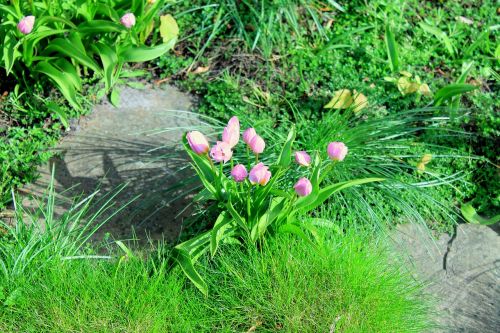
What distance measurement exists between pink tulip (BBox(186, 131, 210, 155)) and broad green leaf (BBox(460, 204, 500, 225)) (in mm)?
1550


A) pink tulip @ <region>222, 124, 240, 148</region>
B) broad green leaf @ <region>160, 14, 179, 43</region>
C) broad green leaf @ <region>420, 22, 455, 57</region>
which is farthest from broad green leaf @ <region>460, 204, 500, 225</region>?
broad green leaf @ <region>160, 14, 179, 43</region>

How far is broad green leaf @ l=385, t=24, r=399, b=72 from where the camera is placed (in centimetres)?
398

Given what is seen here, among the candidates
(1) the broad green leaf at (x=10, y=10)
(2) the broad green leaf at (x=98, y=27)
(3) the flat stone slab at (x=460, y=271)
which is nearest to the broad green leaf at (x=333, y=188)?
(3) the flat stone slab at (x=460, y=271)

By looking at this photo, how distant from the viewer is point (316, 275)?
2.83 metres

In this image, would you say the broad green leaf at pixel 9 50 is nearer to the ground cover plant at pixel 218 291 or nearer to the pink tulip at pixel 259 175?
the ground cover plant at pixel 218 291

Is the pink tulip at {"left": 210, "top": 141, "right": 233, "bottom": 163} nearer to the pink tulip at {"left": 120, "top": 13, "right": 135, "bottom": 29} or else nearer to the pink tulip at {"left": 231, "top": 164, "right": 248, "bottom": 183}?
the pink tulip at {"left": 231, "top": 164, "right": 248, "bottom": 183}

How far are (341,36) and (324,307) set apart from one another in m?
1.86

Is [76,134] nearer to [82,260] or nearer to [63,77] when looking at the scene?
[63,77]

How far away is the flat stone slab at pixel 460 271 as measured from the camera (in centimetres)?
303

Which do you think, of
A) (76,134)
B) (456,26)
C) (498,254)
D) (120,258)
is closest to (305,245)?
(120,258)

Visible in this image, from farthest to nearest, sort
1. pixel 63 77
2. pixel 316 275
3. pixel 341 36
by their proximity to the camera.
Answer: pixel 341 36 → pixel 63 77 → pixel 316 275

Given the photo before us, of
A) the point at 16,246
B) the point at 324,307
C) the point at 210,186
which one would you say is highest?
the point at 210,186

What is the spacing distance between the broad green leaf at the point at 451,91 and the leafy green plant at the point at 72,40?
1.46 metres

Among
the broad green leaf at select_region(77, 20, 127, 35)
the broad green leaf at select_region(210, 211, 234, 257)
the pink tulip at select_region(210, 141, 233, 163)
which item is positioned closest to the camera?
the pink tulip at select_region(210, 141, 233, 163)
